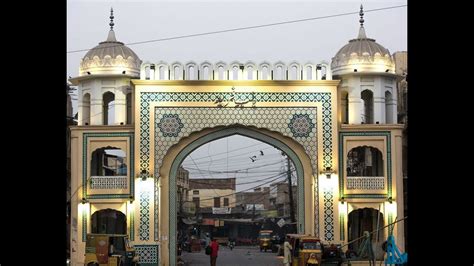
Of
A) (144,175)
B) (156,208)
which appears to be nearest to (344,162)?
(156,208)

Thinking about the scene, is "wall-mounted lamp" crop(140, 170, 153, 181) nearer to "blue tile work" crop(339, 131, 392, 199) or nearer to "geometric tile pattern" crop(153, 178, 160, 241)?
"geometric tile pattern" crop(153, 178, 160, 241)

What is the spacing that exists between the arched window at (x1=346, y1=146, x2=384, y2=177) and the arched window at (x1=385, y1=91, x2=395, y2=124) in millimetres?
902

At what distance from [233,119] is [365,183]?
3.83 meters

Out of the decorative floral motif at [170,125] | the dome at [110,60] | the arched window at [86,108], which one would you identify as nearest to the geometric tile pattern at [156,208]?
the decorative floral motif at [170,125]

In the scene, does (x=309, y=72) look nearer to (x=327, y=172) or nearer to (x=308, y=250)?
(x=327, y=172)

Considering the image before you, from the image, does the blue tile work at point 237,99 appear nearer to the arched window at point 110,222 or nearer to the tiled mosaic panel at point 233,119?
the tiled mosaic panel at point 233,119

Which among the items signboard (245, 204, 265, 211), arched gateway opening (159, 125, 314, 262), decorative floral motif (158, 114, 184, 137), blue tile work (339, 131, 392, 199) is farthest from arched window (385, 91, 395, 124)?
signboard (245, 204, 265, 211)

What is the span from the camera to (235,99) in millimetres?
22219

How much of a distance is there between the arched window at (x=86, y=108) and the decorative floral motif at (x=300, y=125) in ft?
18.7

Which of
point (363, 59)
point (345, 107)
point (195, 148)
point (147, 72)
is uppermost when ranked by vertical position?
point (363, 59)
